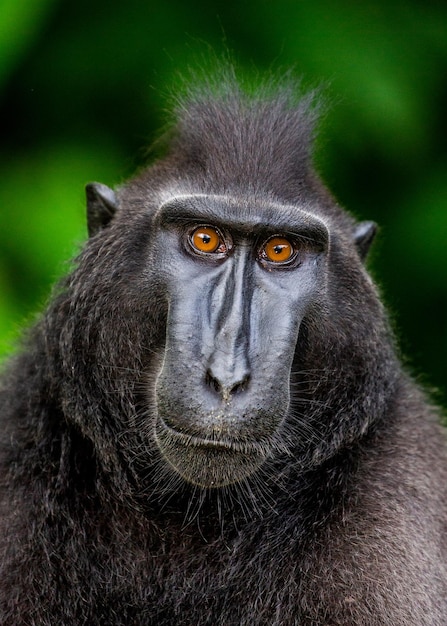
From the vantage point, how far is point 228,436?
4.37 meters

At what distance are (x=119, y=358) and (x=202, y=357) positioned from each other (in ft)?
2.10

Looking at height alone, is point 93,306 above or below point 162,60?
below

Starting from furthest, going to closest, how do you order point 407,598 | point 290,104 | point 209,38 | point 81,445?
1. point 209,38
2. point 290,104
3. point 81,445
4. point 407,598

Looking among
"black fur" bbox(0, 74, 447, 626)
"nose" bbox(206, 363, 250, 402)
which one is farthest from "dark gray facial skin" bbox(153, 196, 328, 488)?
"black fur" bbox(0, 74, 447, 626)

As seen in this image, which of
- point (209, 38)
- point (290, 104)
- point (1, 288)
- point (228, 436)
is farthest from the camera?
point (209, 38)

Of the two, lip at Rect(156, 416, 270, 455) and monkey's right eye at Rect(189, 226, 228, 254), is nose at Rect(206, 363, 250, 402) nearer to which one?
lip at Rect(156, 416, 270, 455)

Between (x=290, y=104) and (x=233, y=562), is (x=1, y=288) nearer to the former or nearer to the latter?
(x=290, y=104)

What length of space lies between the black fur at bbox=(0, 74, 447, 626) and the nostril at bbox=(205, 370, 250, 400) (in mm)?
459

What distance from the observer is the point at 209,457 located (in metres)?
4.45

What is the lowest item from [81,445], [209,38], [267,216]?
[81,445]

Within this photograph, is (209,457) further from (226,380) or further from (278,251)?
(278,251)

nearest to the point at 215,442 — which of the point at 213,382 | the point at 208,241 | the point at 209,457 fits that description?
the point at 209,457

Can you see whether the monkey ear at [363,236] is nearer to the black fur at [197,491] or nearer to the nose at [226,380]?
the black fur at [197,491]

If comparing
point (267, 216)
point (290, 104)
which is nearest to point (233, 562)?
point (267, 216)
